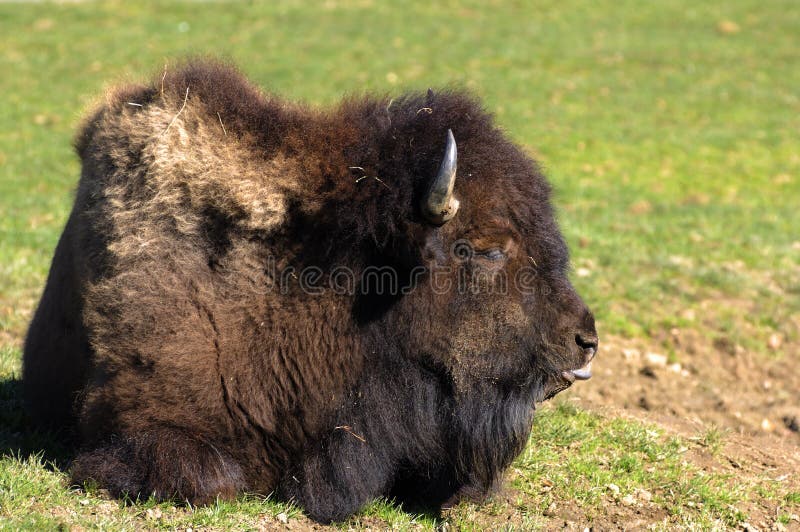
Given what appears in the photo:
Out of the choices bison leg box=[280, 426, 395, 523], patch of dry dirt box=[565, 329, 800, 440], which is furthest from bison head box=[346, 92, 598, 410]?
patch of dry dirt box=[565, 329, 800, 440]

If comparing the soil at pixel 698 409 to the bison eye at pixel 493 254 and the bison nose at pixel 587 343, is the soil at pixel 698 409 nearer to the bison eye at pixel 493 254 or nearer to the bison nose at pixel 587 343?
the bison nose at pixel 587 343

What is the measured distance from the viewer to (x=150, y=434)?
166 inches

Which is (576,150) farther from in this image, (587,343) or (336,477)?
(336,477)

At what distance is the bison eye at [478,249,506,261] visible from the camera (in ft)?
14.3

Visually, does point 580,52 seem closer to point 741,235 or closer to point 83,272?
point 741,235

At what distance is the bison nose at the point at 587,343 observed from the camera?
14.4 feet

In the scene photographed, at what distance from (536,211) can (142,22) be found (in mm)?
22286

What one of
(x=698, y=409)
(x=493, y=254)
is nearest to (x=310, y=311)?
(x=493, y=254)

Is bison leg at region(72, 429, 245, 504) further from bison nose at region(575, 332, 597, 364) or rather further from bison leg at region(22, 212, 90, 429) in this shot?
bison nose at region(575, 332, 597, 364)

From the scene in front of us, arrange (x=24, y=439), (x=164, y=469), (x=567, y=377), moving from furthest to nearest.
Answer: (x=24, y=439) → (x=567, y=377) → (x=164, y=469)

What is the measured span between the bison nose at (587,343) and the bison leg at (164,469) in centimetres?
186

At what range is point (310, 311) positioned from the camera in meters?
4.38

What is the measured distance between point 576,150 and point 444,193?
12.7 metres

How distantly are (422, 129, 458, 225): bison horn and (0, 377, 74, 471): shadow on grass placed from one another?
2367mm
